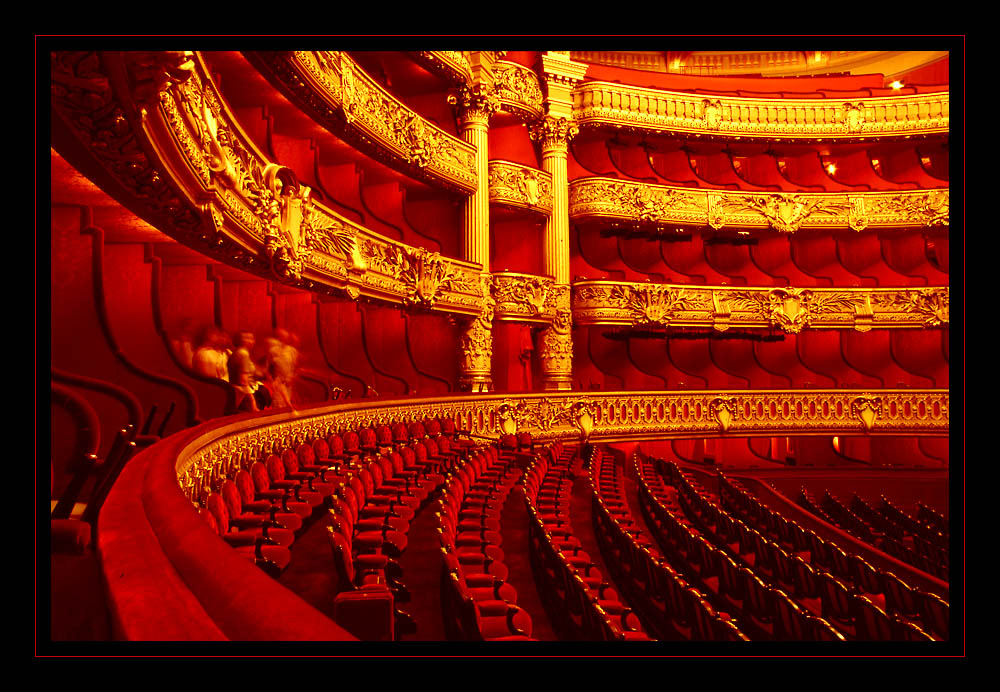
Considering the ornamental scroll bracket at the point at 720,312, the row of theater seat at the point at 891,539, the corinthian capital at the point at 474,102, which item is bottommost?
the row of theater seat at the point at 891,539

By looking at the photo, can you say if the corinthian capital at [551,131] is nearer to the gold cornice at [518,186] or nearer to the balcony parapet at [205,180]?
the gold cornice at [518,186]

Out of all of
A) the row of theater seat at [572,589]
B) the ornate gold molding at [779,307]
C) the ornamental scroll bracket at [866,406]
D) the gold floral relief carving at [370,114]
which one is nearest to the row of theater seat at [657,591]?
the row of theater seat at [572,589]

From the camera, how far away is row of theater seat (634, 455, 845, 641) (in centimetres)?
267

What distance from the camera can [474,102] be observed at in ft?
30.4

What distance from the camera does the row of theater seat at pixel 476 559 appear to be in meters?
2.34

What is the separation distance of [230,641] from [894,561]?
4.46 meters

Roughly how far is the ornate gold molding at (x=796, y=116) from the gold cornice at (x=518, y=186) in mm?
2317

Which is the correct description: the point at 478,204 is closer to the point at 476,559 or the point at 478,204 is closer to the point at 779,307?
the point at 779,307

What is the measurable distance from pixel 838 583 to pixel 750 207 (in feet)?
30.7

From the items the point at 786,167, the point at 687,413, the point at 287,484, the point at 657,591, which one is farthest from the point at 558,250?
the point at 657,591

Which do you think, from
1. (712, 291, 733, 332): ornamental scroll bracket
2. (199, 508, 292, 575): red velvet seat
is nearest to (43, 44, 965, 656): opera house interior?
(199, 508, 292, 575): red velvet seat
